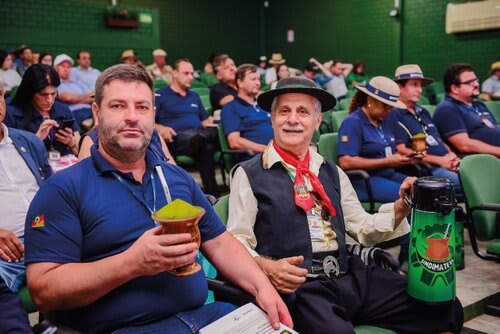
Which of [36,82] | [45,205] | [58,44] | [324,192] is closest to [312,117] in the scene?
[324,192]

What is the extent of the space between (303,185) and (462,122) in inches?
111

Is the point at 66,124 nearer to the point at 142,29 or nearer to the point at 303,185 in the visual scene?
the point at 303,185

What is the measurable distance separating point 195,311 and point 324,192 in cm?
76

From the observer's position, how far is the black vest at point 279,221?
1993 mm

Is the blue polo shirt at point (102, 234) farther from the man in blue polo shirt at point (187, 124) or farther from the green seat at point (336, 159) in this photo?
the man in blue polo shirt at point (187, 124)

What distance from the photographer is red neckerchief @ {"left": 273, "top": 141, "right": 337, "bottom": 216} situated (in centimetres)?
204

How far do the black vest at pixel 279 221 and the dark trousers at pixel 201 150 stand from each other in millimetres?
2851

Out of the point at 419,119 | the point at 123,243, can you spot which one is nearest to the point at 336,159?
the point at 419,119

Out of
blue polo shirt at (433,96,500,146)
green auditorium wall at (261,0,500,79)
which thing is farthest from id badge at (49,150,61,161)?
green auditorium wall at (261,0,500,79)

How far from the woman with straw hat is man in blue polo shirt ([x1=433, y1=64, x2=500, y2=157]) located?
966 millimetres

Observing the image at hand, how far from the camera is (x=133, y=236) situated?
1550 mm

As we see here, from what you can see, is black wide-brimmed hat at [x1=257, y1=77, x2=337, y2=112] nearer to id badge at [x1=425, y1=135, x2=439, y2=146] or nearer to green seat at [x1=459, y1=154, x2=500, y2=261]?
green seat at [x1=459, y1=154, x2=500, y2=261]

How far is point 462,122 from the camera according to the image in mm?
4391

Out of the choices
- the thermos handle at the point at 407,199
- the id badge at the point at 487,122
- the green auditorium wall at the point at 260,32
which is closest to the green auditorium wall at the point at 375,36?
the green auditorium wall at the point at 260,32
